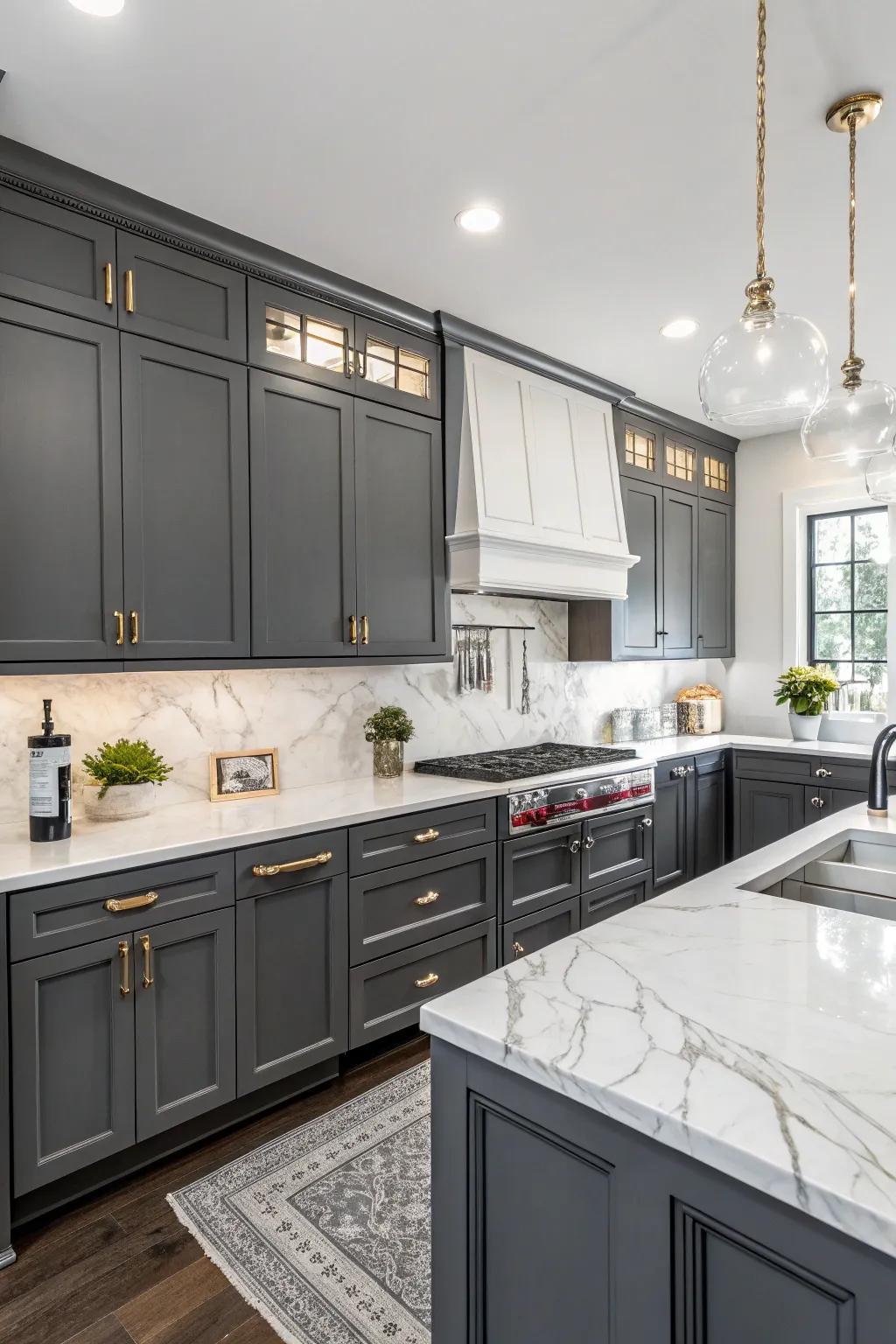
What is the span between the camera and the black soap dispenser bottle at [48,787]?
7.32 ft

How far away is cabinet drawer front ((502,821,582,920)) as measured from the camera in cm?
328

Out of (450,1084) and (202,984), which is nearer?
(450,1084)

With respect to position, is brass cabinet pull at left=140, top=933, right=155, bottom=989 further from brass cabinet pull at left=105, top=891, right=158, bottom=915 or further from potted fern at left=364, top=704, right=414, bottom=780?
potted fern at left=364, top=704, right=414, bottom=780

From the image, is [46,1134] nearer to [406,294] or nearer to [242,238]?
[242,238]

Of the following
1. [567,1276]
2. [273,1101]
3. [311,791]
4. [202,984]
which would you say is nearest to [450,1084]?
[567,1276]

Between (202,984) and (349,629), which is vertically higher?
(349,629)

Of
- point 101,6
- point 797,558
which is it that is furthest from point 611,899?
point 101,6

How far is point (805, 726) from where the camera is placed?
4906mm

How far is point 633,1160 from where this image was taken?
3.16 ft

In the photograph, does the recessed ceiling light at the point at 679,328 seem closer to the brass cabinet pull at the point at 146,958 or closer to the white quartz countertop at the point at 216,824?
the white quartz countertop at the point at 216,824

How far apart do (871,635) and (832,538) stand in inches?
25.5

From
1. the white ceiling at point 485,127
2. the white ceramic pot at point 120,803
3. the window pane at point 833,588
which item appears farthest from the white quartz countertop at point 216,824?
the window pane at point 833,588

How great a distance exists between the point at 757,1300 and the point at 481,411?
10.5 feet

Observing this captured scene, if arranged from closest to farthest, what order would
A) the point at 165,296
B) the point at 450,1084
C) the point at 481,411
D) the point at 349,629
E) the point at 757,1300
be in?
the point at 757,1300, the point at 450,1084, the point at 165,296, the point at 349,629, the point at 481,411
